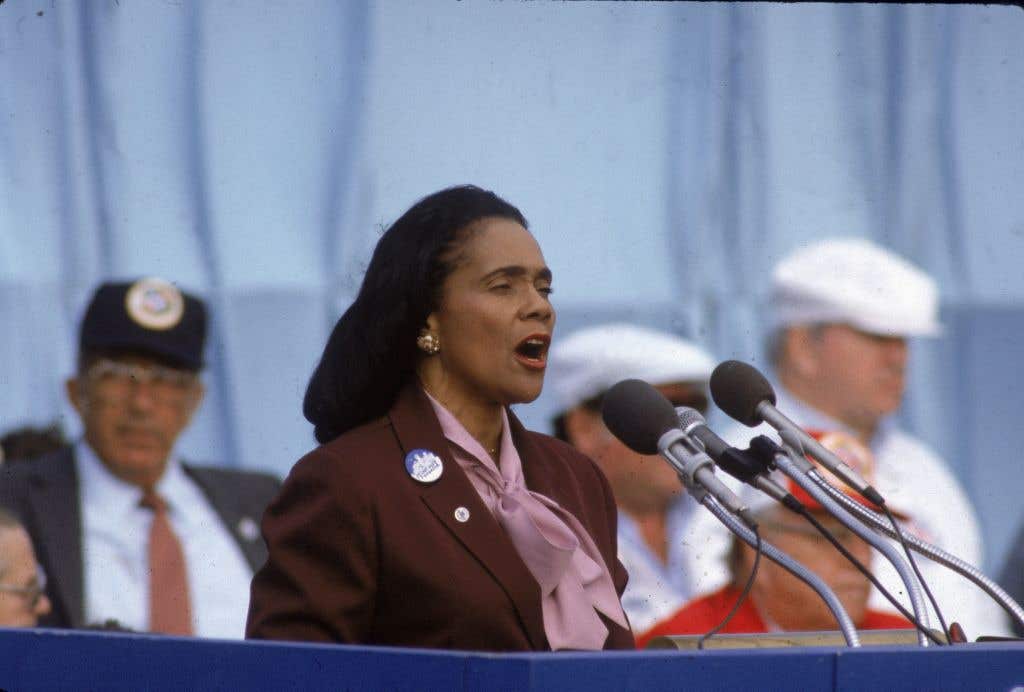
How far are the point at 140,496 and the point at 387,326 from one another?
1.34 meters

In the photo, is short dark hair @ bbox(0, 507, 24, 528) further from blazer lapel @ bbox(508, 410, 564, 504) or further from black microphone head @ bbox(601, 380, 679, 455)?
black microphone head @ bbox(601, 380, 679, 455)

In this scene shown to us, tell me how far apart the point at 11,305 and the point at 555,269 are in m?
1.27

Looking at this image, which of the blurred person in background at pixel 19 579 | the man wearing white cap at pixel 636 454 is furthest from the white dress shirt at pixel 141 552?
the man wearing white cap at pixel 636 454

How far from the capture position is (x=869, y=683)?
5.63 feet

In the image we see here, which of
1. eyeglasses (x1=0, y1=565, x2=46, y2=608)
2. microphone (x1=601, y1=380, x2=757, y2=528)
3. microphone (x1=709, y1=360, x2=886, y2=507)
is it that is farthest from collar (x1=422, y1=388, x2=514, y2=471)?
eyeglasses (x1=0, y1=565, x2=46, y2=608)

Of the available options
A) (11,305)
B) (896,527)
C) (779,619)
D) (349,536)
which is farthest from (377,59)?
(896,527)

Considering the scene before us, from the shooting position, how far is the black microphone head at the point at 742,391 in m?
2.28

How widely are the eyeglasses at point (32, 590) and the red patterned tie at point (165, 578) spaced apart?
0.76 ft

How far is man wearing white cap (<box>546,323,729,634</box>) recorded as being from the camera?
3760 millimetres

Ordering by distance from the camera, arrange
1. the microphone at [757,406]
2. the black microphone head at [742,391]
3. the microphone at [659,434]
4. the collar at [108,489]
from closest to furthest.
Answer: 1. the microphone at [659,434]
2. the microphone at [757,406]
3. the black microphone head at [742,391]
4. the collar at [108,489]

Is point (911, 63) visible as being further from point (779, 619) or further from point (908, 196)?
point (779, 619)

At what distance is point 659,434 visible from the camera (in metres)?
2.18

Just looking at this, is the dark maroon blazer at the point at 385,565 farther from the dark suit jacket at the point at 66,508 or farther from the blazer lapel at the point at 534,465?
the dark suit jacket at the point at 66,508

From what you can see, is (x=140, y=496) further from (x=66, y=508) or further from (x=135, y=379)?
(x=135, y=379)
